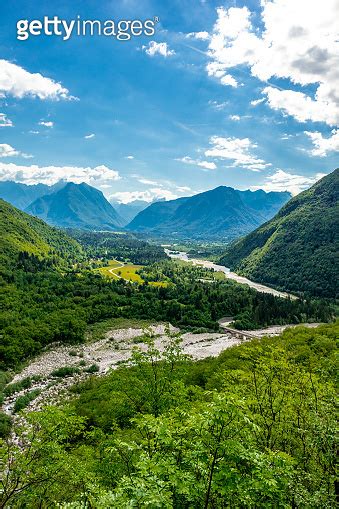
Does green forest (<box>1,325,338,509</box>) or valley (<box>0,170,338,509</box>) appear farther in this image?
valley (<box>0,170,338,509</box>)

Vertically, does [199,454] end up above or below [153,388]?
above

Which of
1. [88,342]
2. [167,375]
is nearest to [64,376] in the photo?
[88,342]

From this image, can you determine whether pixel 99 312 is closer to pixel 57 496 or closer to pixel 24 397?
pixel 24 397

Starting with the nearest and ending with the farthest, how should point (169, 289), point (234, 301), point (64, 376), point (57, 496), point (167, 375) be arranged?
point (57, 496), point (167, 375), point (64, 376), point (234, 301), point (169, 289)

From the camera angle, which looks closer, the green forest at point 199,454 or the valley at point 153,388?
the green forest at point 199,454

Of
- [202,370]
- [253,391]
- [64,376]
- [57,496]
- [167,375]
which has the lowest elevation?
[64,376]

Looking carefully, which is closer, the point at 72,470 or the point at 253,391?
the point at 72,470

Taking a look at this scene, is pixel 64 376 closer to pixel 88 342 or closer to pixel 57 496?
pixel 88 342

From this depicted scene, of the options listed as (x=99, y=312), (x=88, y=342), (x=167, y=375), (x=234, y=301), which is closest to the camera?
(x=167, y=375)

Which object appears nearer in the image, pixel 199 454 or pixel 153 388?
pixel 199 454

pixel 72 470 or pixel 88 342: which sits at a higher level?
pixel 72 470
